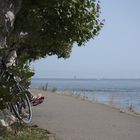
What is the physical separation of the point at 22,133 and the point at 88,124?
11.1 ft

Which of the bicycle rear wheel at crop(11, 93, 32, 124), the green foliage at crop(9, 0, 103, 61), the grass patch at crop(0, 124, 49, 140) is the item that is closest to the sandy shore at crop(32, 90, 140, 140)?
the grass patch at crop(0, 124, 49, 140)

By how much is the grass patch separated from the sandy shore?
43cm

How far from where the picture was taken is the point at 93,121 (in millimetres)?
14414

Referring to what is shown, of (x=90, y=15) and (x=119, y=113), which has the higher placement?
(x=90, y=15)

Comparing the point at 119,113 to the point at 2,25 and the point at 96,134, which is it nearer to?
the point at 96,134

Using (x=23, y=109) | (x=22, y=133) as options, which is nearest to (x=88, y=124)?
(x=23, y=109)

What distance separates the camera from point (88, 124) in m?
13.7

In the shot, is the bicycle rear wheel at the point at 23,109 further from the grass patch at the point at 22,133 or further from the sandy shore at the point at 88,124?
the sandy shore at the point at 88,124

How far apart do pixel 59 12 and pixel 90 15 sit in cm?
96

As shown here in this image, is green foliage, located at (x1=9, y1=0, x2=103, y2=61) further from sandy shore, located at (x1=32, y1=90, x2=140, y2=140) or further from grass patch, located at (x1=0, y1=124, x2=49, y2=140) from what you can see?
grass patch, located at (x1=0, y1=124, x2=49, y2=140)

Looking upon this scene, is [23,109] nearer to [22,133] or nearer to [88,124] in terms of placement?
[22,133]

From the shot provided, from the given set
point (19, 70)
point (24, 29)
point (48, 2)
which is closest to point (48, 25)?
point (24, 29)

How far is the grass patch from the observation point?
9959mm

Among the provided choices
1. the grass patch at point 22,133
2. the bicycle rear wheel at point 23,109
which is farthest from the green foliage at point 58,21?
the grass patch at point 22,133
